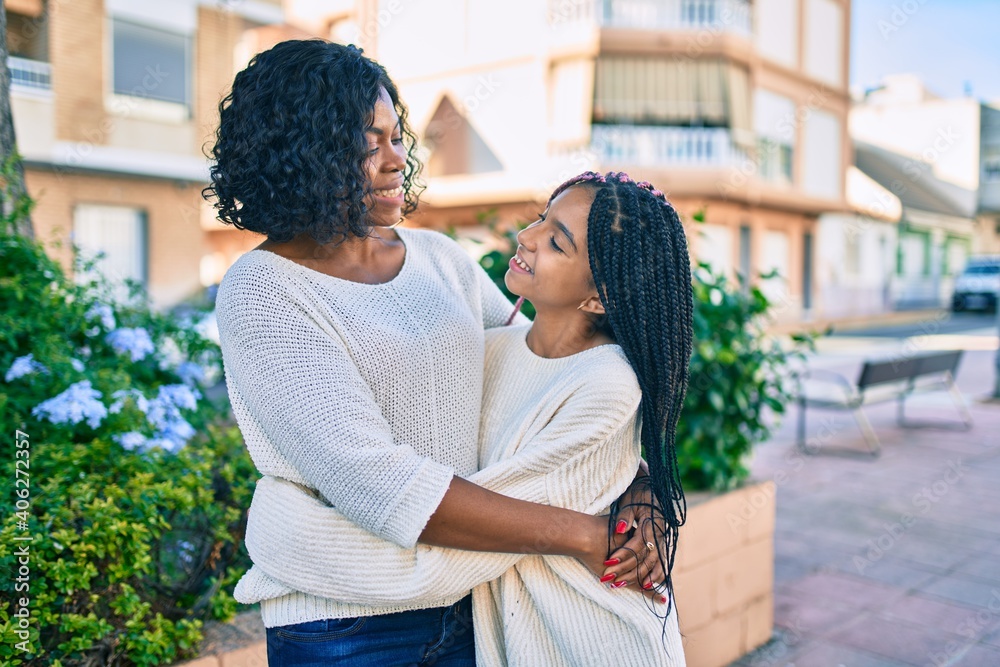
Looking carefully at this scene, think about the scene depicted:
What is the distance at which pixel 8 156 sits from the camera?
3279 mm

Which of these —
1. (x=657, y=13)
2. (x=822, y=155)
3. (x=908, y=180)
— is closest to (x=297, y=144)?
(x=657, y=13)

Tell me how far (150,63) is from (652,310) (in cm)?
1528

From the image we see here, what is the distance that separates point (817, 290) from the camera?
83.4 ft

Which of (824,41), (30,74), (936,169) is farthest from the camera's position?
(936,169)

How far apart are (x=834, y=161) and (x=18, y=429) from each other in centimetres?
2564

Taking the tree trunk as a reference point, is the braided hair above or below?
below

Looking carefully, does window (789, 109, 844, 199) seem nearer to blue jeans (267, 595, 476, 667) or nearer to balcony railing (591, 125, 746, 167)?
balcony railing (591, 125, 746, 167)

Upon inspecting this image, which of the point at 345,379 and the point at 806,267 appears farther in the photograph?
the point at 806,267

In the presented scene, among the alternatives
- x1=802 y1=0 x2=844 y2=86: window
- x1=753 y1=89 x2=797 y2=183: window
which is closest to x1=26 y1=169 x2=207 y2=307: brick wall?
x1=753 y1=89 x2=797 y2=183: window

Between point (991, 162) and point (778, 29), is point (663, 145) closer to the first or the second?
point (778, 29)

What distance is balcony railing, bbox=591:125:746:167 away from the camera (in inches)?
772

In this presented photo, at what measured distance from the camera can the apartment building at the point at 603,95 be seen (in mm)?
19422

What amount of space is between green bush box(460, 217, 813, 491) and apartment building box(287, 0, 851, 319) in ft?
47.4

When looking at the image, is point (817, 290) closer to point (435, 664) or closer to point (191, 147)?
point (191, 147)
